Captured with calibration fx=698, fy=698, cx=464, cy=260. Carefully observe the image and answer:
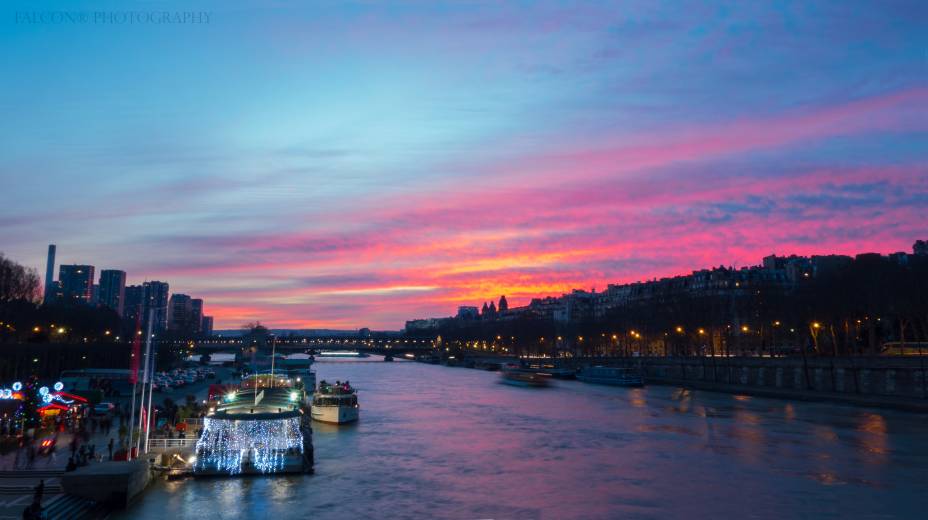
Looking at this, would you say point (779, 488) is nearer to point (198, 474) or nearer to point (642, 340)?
point (198, 474)

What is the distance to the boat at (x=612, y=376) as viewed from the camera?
105125 mm

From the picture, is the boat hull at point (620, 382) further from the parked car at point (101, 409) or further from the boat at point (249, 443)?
the boat at point (249, 443)

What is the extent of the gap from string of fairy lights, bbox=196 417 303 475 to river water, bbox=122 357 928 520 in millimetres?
1012

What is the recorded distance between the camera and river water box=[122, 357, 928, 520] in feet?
94.9

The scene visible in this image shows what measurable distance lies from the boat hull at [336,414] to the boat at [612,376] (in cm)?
5534

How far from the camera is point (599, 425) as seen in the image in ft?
189

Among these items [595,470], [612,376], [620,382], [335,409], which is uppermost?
[612,376]

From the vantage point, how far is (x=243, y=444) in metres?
35.5

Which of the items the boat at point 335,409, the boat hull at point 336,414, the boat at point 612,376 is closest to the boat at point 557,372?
the boat at point 612,376

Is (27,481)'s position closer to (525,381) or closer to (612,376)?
(612,376)

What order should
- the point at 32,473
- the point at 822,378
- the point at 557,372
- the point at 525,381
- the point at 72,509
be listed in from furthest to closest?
the point at 557,372 < the point at 525,381 < the point at 822,378 < the point at 32,473 < the point at 72,509

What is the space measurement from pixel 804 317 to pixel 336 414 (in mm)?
69190

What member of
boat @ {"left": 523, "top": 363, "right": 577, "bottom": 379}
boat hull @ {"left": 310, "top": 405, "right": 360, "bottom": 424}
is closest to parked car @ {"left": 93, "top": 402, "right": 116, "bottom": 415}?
boat hull @ {"left": 310, "top": 405, "right": 360, "bottom": 424}

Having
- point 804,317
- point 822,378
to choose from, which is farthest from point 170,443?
point 804,317
